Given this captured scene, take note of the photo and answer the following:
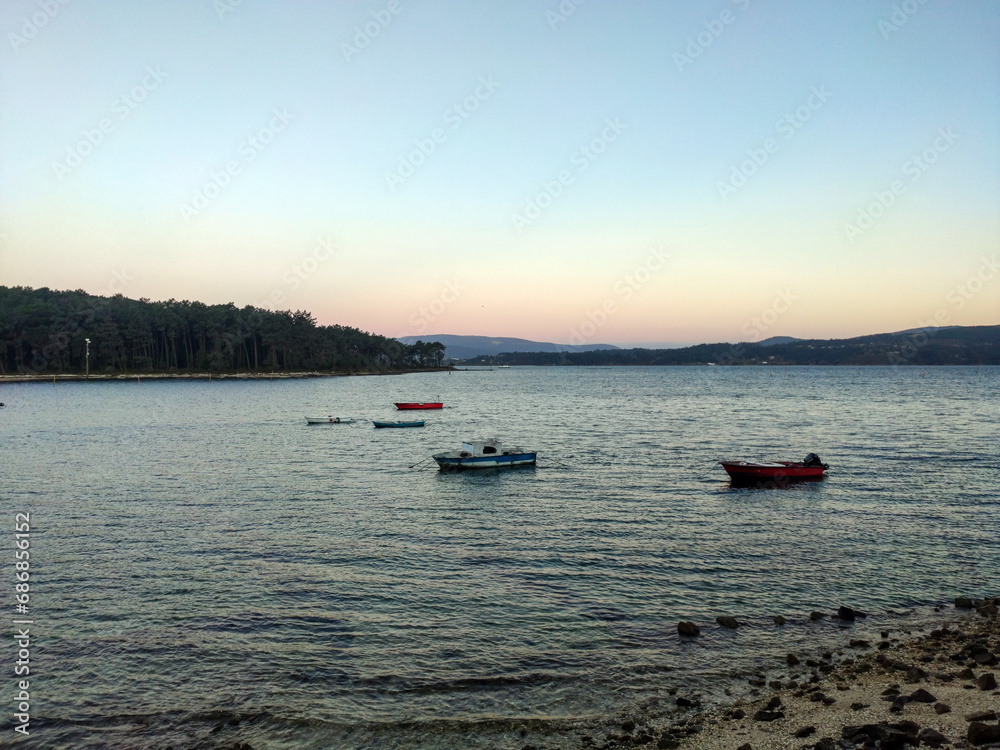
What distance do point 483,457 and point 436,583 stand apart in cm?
2365

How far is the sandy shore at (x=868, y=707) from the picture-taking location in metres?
11.2

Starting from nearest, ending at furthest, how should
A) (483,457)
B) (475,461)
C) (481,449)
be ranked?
(475,461), (483,457), (481,449)

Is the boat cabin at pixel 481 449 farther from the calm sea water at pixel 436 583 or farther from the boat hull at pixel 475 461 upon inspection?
the calm sea water at pixel 436 583

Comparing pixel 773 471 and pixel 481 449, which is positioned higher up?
pixel 481 449

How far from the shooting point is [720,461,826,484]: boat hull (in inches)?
1515

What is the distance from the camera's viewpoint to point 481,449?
46.4 m

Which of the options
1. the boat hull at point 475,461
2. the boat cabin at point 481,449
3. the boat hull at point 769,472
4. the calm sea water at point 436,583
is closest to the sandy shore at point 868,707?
the calm sea water at point 436,583

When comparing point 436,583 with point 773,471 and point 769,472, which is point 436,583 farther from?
point 773,471

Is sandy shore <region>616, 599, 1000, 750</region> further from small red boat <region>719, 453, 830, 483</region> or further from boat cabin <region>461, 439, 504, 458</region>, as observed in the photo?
boat cabin <region>461, 439, 504, 458</region>

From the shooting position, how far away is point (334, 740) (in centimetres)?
1259

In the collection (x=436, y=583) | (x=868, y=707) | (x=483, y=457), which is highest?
(x=483, y=457)

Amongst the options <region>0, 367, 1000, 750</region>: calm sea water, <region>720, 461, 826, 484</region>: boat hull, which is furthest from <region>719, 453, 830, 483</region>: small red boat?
<region>0, 367, 1000, 750</region>: calm sea water

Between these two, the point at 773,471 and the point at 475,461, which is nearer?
the point at 773,471

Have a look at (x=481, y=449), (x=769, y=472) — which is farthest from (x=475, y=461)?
(x=769, y=472)
